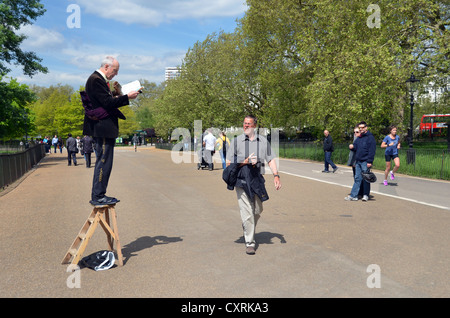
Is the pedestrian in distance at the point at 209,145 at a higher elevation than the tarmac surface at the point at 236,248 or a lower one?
higher

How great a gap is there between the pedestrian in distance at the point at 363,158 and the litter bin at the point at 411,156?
7.41 m

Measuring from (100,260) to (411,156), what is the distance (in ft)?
48.3

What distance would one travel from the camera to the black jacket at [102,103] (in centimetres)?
466

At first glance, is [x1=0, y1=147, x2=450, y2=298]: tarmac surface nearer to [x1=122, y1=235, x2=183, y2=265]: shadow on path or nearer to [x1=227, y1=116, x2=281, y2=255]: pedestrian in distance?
[x1=122, y1=235, x2=183, y2=265]: shadow on path

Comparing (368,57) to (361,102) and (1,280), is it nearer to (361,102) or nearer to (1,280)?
(361,102)

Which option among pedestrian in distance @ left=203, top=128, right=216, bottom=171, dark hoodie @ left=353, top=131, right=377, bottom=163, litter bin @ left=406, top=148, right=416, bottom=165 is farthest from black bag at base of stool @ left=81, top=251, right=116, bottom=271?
litter bin @ left=406, top=148, right=416, bottom=165

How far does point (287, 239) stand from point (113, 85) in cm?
336

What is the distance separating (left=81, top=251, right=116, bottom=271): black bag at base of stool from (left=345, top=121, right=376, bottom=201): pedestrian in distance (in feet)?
21.6

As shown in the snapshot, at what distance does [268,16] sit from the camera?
30.3 meters

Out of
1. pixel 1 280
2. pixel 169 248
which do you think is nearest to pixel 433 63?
pixel 169 248

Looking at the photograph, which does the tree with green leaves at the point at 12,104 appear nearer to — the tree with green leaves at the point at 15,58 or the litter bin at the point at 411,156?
the tree with green leaves at the point at 15,58

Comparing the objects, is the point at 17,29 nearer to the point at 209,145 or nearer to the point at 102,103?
the point at 209,145

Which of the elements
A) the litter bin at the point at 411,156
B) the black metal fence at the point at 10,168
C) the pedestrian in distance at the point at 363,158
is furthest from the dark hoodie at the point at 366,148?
the black metal fence at the point at 10,168

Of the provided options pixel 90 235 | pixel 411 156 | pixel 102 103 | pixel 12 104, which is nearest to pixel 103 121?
pixel 102 103
